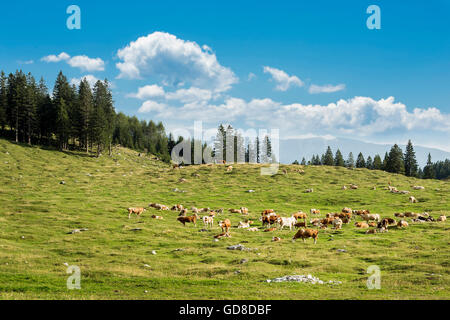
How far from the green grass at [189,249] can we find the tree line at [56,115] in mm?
35797

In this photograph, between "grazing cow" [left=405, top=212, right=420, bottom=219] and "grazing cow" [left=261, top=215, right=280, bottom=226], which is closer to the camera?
"grazing cow" [left=261, top=215, right=280, bottom=226]

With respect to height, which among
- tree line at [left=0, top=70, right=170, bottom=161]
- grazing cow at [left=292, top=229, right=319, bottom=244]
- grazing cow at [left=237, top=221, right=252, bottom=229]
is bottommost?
grazing cow at [left=237, top=221, right=252, bottom=229]

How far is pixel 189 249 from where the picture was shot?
1048 inches

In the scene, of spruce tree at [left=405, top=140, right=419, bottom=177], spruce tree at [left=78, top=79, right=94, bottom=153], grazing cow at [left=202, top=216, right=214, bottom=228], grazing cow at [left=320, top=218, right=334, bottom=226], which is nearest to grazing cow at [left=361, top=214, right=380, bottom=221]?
grazing cow at [left=320, top=218, right=334, bottom=226]


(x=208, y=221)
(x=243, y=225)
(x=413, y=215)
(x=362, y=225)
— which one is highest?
(x=413, y=215)

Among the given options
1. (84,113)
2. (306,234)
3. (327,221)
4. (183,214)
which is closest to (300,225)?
(327,221)

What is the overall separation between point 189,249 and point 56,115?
90.5 meters

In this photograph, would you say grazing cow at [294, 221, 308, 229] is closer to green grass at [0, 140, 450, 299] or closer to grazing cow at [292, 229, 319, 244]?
green grass at [0, 140, 450, 299]

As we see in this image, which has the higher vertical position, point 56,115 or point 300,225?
point 56,115

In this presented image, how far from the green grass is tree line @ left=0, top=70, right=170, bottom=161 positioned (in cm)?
3580

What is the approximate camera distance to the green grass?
16.4 meters

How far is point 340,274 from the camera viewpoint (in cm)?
1948

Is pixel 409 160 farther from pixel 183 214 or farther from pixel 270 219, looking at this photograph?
pixel 183 214

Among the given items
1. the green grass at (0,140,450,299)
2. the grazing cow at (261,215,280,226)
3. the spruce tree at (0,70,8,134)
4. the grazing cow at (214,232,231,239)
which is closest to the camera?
the green grass at (0,140,450,299)
